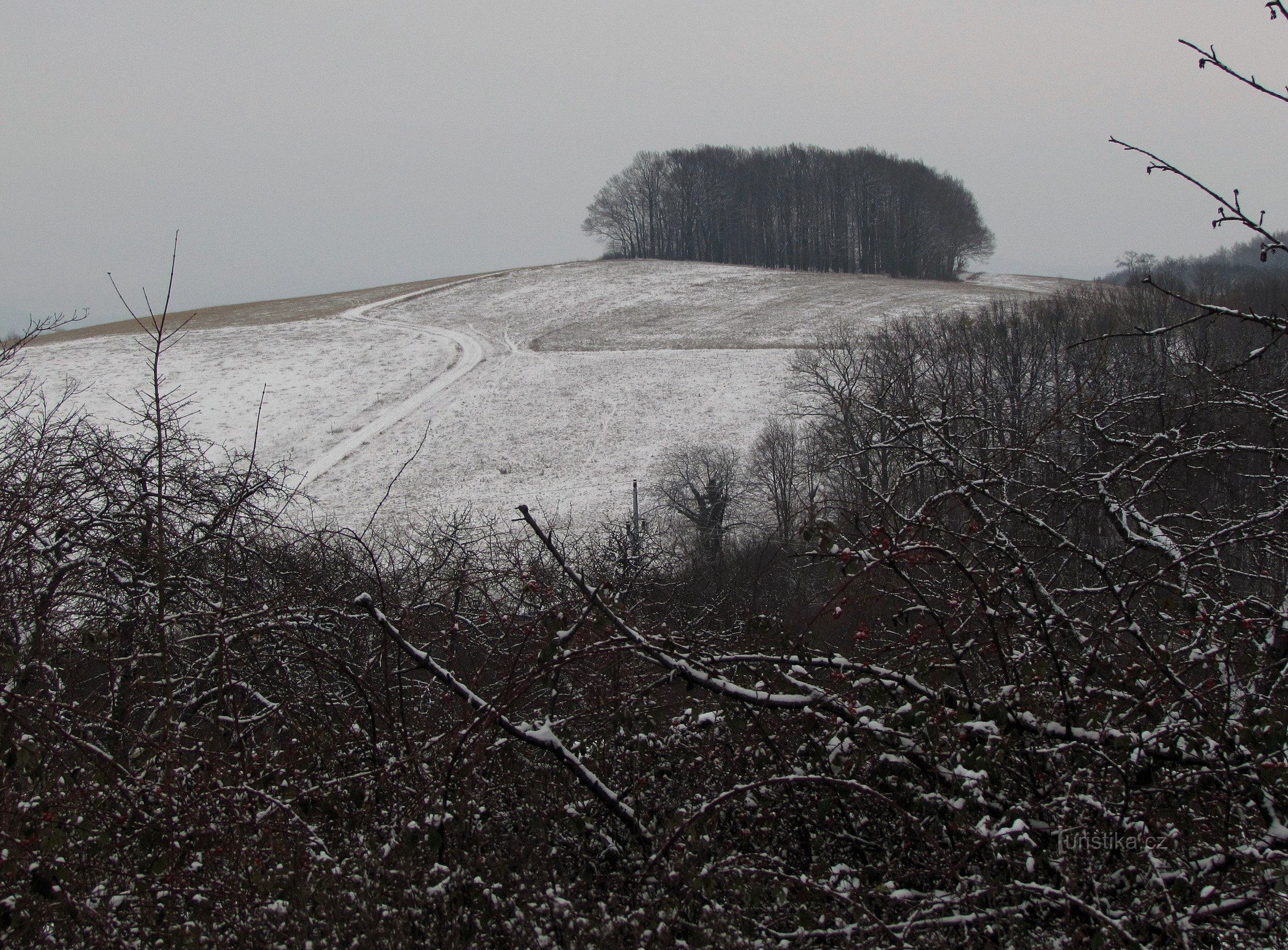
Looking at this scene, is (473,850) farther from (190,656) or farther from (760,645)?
(190,656)

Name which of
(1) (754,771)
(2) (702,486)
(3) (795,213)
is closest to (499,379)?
(2) (702,486)

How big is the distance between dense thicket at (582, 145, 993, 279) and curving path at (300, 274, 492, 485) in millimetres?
25953

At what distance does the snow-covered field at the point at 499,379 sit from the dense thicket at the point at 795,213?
15.4m

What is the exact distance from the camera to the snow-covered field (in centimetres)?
3319

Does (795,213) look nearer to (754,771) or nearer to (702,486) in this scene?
(702,486)

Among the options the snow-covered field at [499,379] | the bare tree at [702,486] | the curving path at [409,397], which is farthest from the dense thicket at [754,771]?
the snow-covered field at [499,379]

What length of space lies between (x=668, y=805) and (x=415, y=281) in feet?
248

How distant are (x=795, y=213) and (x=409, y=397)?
50.3 metres

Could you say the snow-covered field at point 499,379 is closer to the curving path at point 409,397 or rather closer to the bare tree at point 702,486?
the curving path at point 409,397

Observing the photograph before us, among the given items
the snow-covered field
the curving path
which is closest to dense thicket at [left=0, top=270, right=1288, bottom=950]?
the curving path

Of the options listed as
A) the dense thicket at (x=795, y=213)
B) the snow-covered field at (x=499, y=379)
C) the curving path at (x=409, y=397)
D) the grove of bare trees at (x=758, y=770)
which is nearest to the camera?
the grove of bare trees at (x=758, y=770)

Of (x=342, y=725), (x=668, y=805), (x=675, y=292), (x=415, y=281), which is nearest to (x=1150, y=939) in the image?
(x=668, y=805)

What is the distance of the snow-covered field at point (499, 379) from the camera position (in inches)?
1307

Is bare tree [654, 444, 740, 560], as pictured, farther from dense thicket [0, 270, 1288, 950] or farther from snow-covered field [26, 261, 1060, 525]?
dense thicket [0, 270, 1288, 950]
